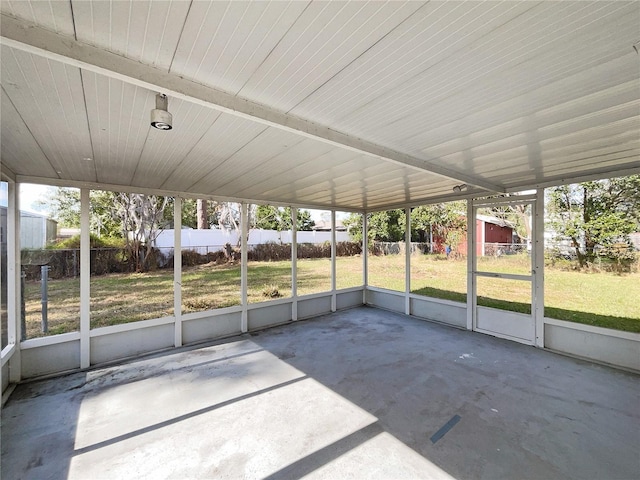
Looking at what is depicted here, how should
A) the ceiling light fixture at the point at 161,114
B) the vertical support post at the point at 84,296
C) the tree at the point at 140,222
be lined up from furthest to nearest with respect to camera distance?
the tree at the point at 140,222 → the vertical support post at the point at 84,296 → the ceiling light fixture at the point at 161,114

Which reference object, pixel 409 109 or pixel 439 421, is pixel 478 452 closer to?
pixel 439 421

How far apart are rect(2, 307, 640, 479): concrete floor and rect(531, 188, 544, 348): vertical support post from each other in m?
0.35

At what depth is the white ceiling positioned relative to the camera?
1019mm

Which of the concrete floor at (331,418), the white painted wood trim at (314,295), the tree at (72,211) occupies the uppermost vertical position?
the tree at (72,211)

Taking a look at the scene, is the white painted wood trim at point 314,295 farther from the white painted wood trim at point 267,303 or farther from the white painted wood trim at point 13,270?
the white painted wood trim at point 13,270

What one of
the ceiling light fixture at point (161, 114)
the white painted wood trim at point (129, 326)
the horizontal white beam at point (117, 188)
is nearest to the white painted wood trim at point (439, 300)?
the horizontal white beam at point (117, 188)

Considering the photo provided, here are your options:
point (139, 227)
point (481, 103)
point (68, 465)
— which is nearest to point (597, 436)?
point (481, 103)

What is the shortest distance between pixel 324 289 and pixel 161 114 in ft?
17.7

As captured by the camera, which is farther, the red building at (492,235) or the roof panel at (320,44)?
the red building at (492,235)

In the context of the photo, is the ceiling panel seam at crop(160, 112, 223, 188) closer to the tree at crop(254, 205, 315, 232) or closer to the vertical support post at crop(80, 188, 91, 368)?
the vertical support post at crop(80, 188, 91, 368)

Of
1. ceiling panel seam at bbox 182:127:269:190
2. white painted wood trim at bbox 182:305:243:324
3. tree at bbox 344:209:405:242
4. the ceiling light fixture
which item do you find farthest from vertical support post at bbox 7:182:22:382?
tree at bbox 344:209:405:242

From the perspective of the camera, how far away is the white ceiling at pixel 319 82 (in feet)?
3.34

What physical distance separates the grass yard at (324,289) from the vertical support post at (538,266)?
0.37ft

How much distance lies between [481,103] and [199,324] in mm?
4516
